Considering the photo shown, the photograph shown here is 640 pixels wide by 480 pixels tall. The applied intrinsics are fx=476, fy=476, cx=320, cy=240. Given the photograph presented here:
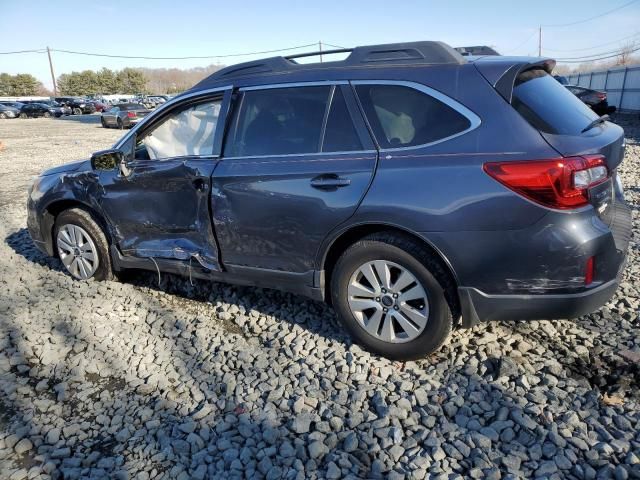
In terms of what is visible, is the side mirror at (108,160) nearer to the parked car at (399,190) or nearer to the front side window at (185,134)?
the front side window at (185,134)

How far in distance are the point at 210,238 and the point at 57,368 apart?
1.39m

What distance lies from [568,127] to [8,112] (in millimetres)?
50836

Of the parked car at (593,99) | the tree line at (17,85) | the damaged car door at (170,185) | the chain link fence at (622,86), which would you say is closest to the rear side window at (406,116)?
the damaged car door at (170,185)

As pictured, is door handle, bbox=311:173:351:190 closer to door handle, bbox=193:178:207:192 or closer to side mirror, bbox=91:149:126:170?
door handle, bbox=193:178:207:192

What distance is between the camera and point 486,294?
109 inches

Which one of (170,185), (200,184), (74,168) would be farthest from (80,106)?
(200,184)

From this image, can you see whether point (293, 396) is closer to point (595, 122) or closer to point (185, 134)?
point (185, 134)

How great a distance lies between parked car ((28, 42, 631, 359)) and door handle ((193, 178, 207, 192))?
0.02m

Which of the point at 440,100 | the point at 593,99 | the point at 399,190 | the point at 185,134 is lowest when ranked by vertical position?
the point at 593,99

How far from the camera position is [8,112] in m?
42.8

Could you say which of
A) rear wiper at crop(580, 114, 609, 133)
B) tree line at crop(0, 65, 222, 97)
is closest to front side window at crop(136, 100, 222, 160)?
rear wiper at crop(580, 114, 609, 133)

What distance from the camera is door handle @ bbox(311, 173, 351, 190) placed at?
297 cm

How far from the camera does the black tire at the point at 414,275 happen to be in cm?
286

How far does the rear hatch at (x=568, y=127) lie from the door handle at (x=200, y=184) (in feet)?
7.15
